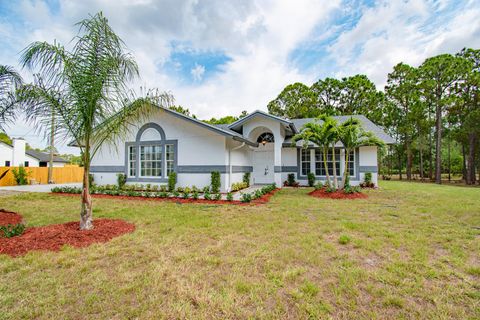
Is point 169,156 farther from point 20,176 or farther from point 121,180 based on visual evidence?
point 20,176

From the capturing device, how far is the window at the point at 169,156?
12023mm

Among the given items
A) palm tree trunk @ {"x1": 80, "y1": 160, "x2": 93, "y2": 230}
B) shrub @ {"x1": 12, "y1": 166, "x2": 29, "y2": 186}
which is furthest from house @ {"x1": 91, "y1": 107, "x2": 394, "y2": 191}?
shrub @ {"x1": 12, "y1": 166, "x2": 29, "y2": 186}

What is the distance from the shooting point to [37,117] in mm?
5051

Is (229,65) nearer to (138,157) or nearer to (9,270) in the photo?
(138,157)

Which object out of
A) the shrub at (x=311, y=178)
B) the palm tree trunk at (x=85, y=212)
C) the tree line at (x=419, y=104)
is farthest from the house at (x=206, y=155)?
the tree line at (x=419, y=104)

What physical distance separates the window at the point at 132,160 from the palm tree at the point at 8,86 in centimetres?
661

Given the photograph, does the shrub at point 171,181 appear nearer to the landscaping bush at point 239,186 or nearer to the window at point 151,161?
the window at point 151,161

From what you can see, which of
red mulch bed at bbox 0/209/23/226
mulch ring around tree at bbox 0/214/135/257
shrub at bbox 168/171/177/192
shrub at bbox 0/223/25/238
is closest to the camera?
mulch ring around tree at bbox 0/214/135/257

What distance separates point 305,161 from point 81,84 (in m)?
13.5

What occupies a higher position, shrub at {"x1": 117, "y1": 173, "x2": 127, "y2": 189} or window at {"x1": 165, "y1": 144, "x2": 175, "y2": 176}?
window at {"x1": 165, "y1": 144, "x2": 175, "y2": 176}

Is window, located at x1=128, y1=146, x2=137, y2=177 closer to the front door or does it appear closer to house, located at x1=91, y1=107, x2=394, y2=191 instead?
house, located at x1=91, y1=107, x2=394, y2=191

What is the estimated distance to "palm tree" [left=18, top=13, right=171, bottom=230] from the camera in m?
4.76

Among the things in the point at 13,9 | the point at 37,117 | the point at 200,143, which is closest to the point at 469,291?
the point at 37,117

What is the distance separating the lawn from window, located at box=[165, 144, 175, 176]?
21.0 ft
